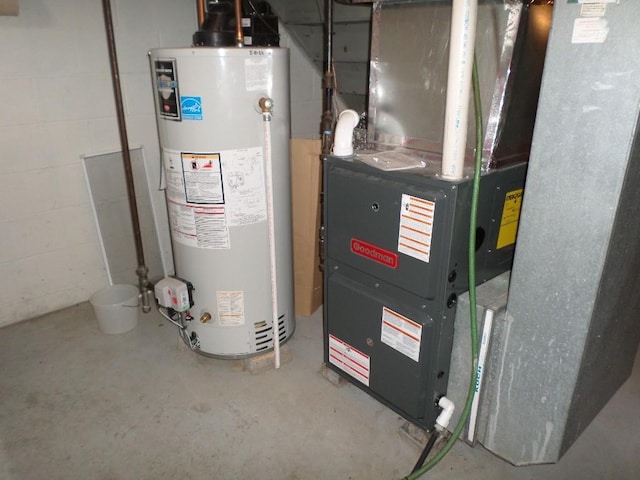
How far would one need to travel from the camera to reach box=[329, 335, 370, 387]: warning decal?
1752mm

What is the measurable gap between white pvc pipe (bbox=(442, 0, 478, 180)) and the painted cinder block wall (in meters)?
1.73

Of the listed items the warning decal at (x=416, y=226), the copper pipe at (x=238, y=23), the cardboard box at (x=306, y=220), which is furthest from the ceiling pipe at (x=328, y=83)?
the warning decal at (x=416, y=226)

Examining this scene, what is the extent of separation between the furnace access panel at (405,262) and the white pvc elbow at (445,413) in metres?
0.03

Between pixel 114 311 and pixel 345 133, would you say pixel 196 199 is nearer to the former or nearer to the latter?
pixel 345 133

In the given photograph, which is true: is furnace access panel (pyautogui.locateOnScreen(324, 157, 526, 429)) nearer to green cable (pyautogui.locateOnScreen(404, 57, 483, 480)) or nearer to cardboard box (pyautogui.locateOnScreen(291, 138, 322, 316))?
green cable (pyautogui.locateOnScreen(404, 57, 483, 480))

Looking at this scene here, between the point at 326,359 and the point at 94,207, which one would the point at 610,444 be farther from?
the point at 94,207

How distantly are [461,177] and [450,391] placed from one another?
78 centimetres

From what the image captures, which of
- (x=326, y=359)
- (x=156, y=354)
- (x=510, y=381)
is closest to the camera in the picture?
(x=510, y=381)

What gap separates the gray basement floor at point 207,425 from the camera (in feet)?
5.14

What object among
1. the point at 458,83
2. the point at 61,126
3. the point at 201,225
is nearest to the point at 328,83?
the point at 201,225

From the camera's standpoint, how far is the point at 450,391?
1606 mm

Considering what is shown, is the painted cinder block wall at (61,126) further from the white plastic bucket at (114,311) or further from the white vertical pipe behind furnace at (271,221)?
the white vertical pipe behind furnace at (271,221)

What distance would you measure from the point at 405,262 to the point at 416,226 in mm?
138

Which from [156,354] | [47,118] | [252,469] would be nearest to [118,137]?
[47,118]
